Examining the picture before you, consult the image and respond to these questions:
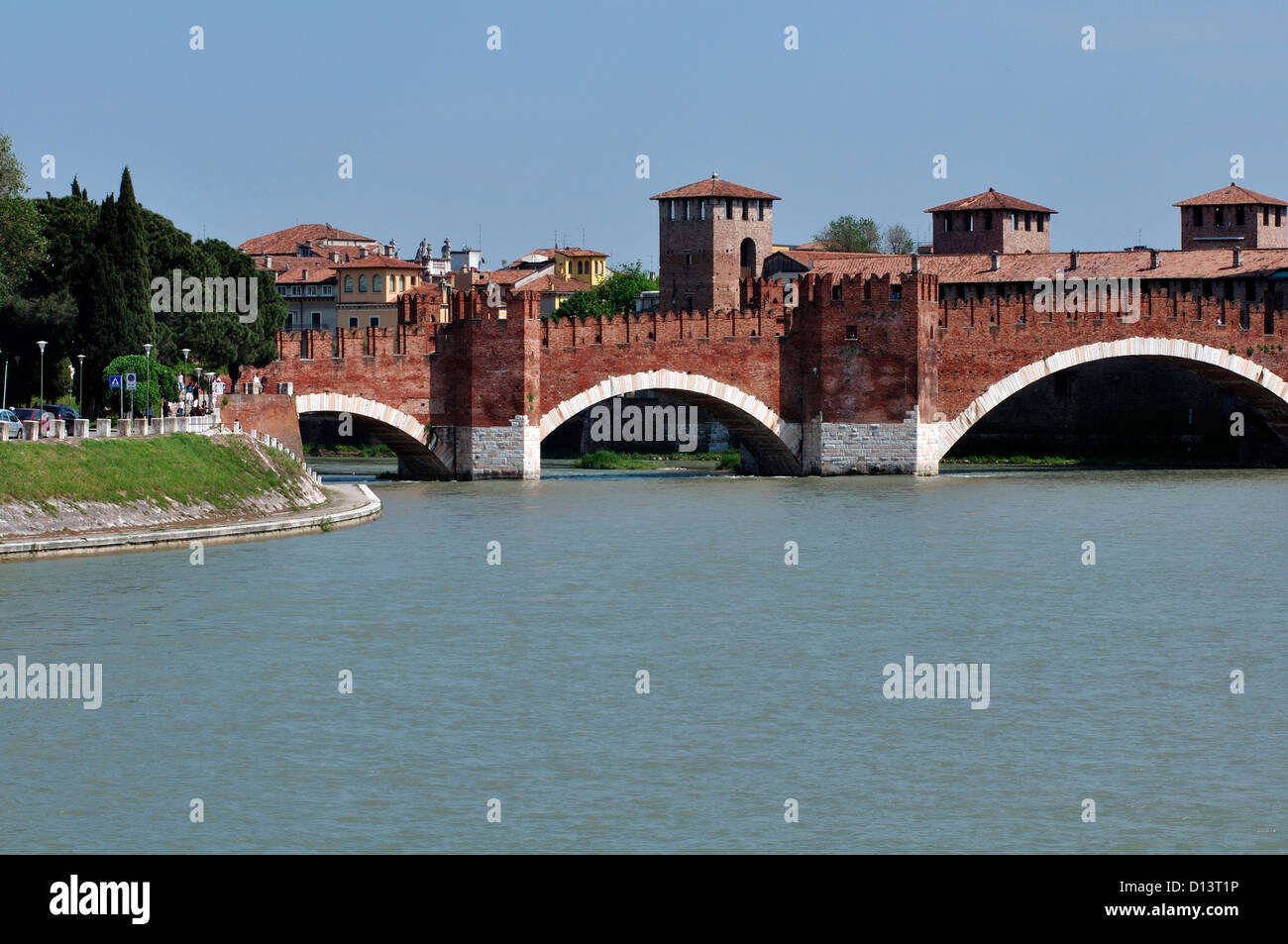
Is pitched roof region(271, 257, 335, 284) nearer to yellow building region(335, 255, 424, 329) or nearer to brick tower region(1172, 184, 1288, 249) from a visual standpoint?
yellow building region(335, 255, 424, 329)

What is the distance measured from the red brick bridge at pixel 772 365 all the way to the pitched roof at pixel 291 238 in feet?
150

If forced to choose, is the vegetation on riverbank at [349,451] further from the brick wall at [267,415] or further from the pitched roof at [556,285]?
the pitched roof at [556,285]

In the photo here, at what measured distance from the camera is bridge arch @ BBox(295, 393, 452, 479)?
3484 cm

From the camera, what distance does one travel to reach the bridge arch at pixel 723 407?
37.3 meters

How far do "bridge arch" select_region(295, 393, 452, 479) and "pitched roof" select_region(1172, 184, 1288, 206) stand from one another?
99.0 feet

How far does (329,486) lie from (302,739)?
19398 millimetres

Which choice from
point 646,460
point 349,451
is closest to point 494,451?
point 646,460

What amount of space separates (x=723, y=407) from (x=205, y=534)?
623 inches

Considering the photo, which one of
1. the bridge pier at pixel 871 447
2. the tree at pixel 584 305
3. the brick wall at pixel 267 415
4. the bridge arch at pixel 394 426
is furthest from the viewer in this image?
the tree at pixel 584 305

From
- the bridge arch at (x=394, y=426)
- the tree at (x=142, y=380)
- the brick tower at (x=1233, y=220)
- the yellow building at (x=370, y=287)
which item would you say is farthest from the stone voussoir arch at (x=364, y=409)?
the yellow building at (x=370, y=287)

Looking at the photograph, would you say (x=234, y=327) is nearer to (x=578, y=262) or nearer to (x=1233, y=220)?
(x=1233, y=220)

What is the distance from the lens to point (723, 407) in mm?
38938

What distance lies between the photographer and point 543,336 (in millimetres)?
37062
